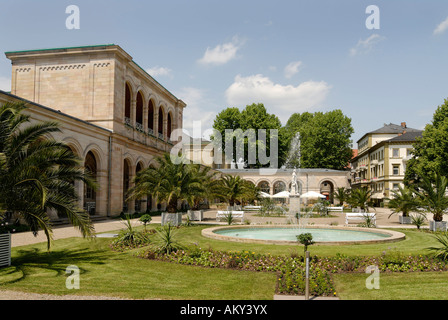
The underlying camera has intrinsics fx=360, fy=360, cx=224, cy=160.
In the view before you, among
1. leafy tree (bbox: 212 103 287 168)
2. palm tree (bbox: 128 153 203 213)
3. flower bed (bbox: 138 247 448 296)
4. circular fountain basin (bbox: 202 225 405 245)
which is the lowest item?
circular fountain basin (bbox: 202 225 405 245)

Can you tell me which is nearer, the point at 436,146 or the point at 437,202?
the point at 437,202

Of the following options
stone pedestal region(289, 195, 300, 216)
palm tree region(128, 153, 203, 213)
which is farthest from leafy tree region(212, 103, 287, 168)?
palm tree region(128, 153, 203, 213)

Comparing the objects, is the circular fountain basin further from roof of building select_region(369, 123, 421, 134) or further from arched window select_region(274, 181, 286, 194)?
roof of building select_region(369, 123, 421, 134)

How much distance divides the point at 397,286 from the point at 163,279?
5.52 metres

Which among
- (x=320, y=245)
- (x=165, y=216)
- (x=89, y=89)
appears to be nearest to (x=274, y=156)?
(x=89, y=89)

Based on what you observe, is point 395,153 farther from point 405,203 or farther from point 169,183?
point 169,183

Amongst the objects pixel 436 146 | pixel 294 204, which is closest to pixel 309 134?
pixel 436 146

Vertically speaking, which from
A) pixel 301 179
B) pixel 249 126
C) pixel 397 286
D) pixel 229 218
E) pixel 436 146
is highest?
pixel 249 126

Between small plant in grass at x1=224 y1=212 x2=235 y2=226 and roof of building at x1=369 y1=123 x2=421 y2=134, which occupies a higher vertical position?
roof of building at x1=369 y1=123 x2=421 y2=134

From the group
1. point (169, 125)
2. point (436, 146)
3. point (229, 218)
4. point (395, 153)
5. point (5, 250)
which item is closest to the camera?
point (5, 250)

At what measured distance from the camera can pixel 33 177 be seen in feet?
31.3

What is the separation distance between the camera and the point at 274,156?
6788 centimetres

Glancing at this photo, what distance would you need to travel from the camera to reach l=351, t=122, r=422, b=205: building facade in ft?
198

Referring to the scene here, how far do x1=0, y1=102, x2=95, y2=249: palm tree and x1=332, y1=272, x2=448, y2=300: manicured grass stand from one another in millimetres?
6712
